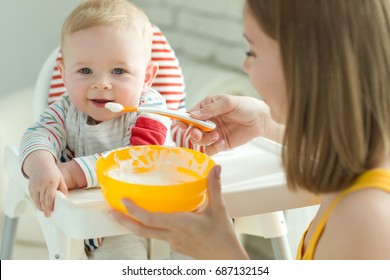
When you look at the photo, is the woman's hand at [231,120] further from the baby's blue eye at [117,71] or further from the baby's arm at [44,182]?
A: the baby's arm at [44,182]

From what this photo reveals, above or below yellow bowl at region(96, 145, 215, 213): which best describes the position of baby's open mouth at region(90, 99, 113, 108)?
above

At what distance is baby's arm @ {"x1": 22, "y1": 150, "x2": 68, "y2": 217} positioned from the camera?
922 millimetres

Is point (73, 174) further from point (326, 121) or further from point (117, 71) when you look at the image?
point (326, 121)

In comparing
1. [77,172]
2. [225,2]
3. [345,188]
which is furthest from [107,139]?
[225,2]

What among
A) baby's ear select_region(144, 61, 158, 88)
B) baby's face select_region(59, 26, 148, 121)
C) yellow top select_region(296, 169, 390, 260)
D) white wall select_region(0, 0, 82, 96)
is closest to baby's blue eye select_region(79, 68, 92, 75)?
baby's face select_region(59, 26, 148, 121)

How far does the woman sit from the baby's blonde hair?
33 centimetres

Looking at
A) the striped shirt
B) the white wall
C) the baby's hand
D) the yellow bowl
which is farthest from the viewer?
the white wall

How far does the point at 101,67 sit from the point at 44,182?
0.78ft

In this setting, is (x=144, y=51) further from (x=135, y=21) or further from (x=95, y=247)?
(x=95, y=247)

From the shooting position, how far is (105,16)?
1069 millimetres

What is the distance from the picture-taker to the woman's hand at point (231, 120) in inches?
43.0

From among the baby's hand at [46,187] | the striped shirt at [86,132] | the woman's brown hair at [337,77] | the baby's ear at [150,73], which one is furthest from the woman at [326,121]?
the baby's ear at [150,73]

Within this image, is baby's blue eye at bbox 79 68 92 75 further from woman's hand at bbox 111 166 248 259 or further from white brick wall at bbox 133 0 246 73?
white brick wall at bbox 133 0 246 73
